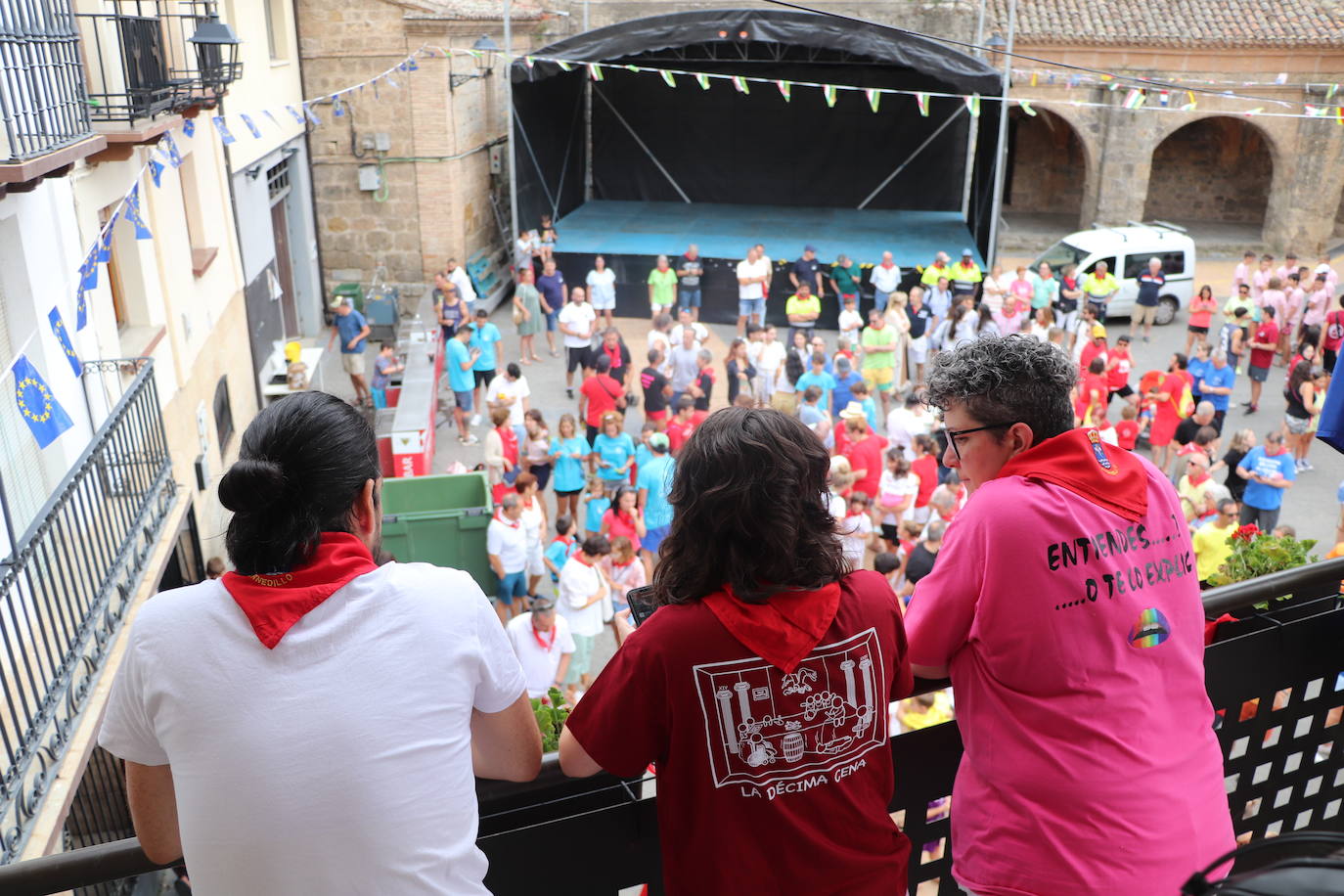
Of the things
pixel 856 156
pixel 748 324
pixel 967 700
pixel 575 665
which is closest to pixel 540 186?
pixel 748 324

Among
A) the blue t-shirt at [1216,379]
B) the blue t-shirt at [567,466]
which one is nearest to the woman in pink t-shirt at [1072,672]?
the blue t-shirt at [567,466]

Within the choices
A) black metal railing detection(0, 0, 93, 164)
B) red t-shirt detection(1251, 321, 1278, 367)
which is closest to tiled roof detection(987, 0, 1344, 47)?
red t-shirt detection(1251, 321, 1278, 367)

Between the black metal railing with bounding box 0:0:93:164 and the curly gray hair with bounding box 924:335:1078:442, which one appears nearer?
the curly gray hair with bounding box 924:335:1078:442

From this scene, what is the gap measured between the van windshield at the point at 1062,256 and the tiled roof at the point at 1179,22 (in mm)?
4659

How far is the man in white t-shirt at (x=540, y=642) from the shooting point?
7617 mm

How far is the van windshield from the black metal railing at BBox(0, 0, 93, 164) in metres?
14.4

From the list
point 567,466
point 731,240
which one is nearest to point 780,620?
point 567,466

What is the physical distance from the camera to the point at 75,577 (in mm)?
6840

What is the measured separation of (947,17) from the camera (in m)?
21.5

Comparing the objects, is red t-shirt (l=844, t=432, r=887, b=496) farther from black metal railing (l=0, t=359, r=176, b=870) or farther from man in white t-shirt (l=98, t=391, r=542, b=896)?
man in white t-shirt (l=98, t=391, r=542, b=896)

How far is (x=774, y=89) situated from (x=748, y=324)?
9.23 meters

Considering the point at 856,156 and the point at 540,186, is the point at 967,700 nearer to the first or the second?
the point at 540,186

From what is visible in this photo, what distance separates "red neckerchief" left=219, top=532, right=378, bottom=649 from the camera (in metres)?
1.69

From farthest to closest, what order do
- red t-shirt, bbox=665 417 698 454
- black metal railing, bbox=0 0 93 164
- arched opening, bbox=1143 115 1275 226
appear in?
arched opening, bbox=1143 115 1275 226
red t-shirt, bbox=665 417 698 454
black metal railing, bbox=0 0 93 164
